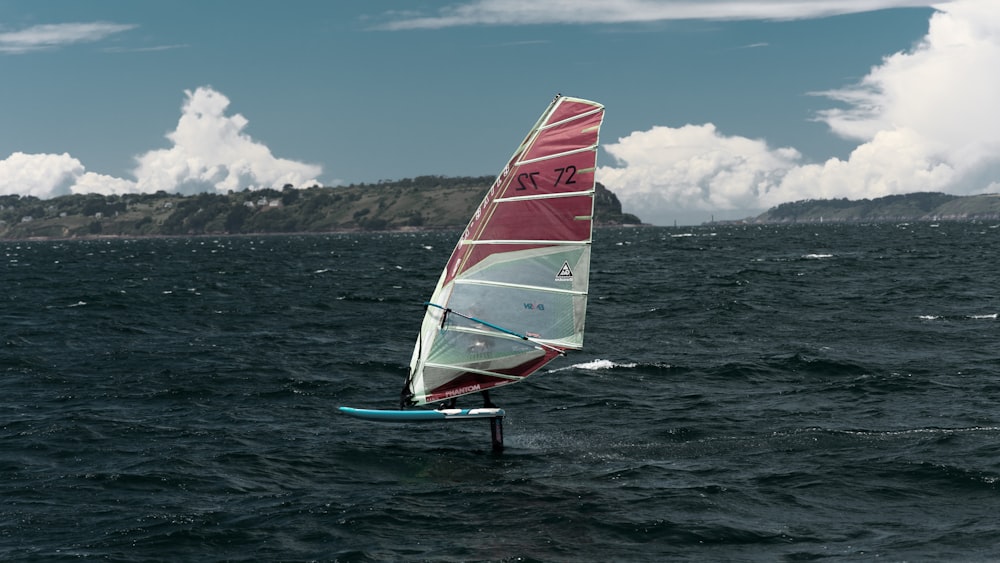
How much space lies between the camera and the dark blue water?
1653 cm

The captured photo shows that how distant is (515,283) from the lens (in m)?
21.3

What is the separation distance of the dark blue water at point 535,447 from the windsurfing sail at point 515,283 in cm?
223

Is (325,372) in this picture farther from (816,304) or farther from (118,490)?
(816,304)

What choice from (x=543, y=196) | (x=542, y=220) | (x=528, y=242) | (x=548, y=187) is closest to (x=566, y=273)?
(x=528, y=242)

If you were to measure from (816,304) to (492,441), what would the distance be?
33.5 metres

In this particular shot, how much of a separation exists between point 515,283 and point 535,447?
14.4ft

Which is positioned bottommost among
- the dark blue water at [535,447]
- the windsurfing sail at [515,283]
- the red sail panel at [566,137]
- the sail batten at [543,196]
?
the dark blue water at [535,447]

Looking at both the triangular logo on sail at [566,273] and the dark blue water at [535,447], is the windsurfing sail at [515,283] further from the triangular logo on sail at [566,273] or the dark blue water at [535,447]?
the dark blue water at [535,447]

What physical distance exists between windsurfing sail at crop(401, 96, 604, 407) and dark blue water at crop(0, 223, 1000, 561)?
2225 mm

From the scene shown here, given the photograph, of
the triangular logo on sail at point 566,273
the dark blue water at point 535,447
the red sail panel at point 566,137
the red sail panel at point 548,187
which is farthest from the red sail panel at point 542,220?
the dark blue water at point 535,447

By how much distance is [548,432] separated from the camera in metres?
24.8

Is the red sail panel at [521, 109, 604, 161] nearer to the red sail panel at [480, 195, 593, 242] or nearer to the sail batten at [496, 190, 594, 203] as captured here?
the sail batten at [496, 190, 594, 203]

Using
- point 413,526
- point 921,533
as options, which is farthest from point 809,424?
point 413,526

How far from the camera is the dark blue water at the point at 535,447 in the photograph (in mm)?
16531
